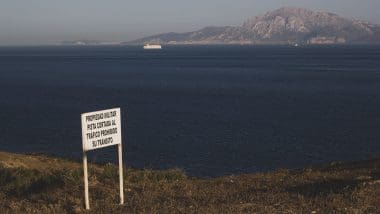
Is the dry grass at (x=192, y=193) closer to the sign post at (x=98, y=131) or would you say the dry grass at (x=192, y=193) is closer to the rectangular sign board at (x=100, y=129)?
the sign post at (x=98, y=131)

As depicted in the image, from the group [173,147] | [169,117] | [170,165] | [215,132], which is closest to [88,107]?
[169,117]

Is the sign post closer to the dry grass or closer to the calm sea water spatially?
the dry grass

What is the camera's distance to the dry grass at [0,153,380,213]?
9.55 meters

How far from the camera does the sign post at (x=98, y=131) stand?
9846 millimetres

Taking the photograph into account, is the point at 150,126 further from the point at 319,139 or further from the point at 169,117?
the point at 319,139

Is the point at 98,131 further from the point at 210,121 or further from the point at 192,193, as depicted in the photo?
the point at 210,121

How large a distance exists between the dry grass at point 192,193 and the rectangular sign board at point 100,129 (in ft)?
3.22

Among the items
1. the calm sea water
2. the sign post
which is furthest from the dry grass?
the calm sea water

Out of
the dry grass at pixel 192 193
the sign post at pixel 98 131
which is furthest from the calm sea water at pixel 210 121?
the sign post at pixel 98 131

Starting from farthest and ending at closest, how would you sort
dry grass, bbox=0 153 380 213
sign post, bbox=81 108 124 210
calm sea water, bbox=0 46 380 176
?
calm sea water, bbox=0 46 380 176 < sign post, bbox=81 108 124 210 < dry grass, bbox=0 153 380 213

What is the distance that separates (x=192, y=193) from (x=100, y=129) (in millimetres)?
2067

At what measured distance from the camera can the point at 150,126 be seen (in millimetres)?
43875

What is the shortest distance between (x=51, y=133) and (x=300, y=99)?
28432 millimetres

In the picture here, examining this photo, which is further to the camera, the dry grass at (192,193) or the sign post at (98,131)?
the sign post at (98,131)
